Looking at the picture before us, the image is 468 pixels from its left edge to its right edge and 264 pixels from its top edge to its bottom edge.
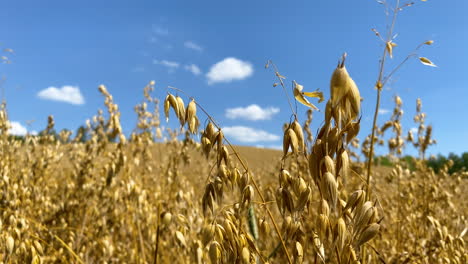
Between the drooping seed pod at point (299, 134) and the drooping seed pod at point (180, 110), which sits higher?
the drooping seed pod at point (180, 110)

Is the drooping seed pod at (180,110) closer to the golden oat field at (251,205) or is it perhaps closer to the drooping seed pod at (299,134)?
the golden oat field at (251,205)

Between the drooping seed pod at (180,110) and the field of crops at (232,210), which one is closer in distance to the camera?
the field of crops at (232,210)

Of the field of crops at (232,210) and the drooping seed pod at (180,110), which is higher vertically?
the drooping seed pod at (180,110)

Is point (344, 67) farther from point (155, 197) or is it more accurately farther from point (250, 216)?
point (155, 197)

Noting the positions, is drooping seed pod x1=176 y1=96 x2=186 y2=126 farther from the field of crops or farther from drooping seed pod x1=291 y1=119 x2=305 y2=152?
drooping seed pod x1=291 y1=119 x2=305 y2=152

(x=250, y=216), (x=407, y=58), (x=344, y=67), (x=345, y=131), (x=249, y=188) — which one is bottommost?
(x=250, y=216)

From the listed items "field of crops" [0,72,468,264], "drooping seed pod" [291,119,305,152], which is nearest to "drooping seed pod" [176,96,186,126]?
"field of crops" [0,72,468,264]

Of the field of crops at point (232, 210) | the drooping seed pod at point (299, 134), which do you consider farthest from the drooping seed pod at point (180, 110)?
the drooping seed pod at point (299, 134)

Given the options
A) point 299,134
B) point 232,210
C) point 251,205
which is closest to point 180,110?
point 299,134

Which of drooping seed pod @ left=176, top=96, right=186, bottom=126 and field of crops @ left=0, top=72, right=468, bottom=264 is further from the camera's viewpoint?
drooping seed pod @ left=176, top=96, right=186, bottom=126

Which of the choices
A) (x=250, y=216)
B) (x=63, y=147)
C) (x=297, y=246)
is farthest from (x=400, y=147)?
(x=63, y=147)

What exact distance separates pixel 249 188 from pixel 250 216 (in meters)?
1.30

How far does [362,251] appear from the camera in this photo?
100 centimetres

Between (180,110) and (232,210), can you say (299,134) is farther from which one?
(232,210)
